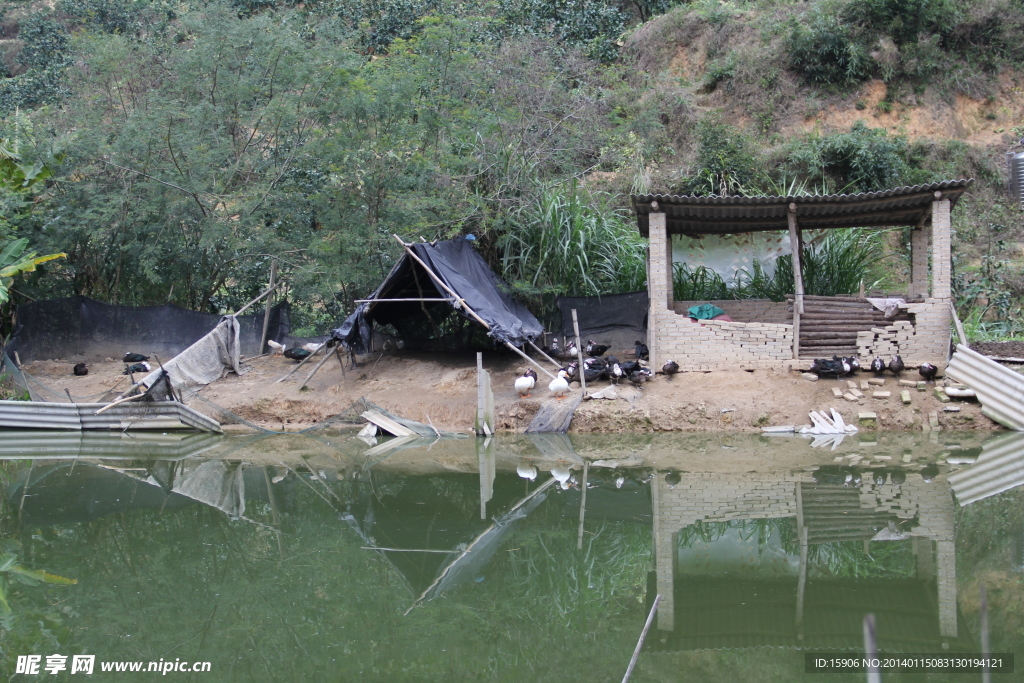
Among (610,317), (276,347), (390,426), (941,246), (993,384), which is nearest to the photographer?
(993,384)

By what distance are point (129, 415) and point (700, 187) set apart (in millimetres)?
12285

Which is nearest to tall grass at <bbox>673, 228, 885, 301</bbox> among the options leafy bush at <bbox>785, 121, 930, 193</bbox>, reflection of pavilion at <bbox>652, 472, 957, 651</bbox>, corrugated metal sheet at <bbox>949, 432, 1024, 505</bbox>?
leafy bush at <bbox>785, 121, 930, 193</bbox>

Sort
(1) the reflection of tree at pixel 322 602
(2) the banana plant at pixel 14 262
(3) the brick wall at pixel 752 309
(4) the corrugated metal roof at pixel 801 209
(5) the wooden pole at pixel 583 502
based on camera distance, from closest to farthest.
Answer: (1) the reflection of tree at pixel 322 602 → (5) the wooden pole at pixel 583 502 → (2) the banana plant at pixel 14 262 → (4) the corrugated metal roof at pixel 801 209 → (3) the brick wall at pixel 752 309

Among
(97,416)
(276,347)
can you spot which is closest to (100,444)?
(97,416)

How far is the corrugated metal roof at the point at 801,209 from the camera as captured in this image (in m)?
11.9

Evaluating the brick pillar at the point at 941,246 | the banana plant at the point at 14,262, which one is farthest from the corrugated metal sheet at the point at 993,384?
the banana plant at the point at 14,262

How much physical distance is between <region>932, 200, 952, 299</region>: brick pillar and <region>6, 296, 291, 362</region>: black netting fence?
11.7m

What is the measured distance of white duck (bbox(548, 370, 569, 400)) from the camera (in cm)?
1193

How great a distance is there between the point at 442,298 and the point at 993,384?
24.8 ft

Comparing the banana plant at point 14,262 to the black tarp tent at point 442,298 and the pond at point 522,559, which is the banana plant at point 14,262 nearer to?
the pond at point 522,559

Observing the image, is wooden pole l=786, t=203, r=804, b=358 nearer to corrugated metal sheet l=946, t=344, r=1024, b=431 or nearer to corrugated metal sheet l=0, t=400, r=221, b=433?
corrugated metal sheet l=946, t=344, r=1024, b=431

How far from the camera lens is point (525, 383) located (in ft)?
40.0

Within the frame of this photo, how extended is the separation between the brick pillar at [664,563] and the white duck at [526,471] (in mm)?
1530

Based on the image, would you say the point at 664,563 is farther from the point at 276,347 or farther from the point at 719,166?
the point at 719,166
